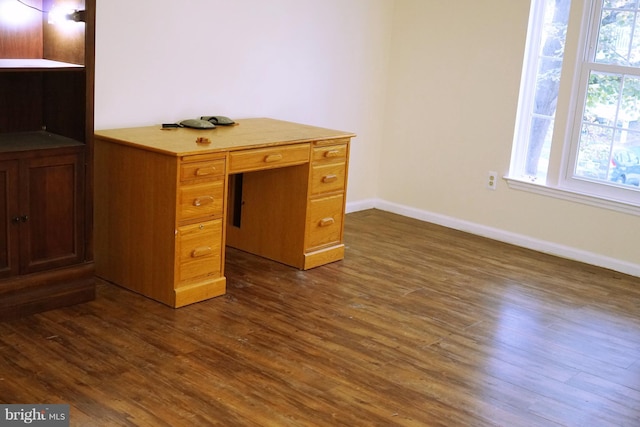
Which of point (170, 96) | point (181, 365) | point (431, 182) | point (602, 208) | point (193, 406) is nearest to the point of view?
point (193, 406)

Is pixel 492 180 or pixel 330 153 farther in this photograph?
pixel 492 180

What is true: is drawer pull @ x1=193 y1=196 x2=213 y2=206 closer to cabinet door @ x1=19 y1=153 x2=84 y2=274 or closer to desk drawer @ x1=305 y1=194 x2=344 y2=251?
cabinet door @ x1=19 y1=153 x2=84 y2=274

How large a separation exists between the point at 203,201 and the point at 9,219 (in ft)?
2.86

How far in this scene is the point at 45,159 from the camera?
352cm

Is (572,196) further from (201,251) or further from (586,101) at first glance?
(201,251)

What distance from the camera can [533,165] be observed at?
5.36 metres

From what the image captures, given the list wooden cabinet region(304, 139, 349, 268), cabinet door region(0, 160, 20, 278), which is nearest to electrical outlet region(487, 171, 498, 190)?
wooden cabinet region(304, 139, 349, 268)

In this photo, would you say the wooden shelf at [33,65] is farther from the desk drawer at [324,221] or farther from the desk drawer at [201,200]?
the desk drawer at [324,221]

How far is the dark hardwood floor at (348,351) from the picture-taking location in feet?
9.71

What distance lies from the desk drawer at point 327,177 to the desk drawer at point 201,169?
0.75 meters

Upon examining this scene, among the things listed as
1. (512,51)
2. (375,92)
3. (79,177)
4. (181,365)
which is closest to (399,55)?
(375,92)

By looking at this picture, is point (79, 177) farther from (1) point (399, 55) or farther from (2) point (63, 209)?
(1) point (399, 55)

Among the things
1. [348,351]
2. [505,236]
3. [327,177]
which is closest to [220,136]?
[327,177]

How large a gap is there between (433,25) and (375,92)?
0.64 meters
